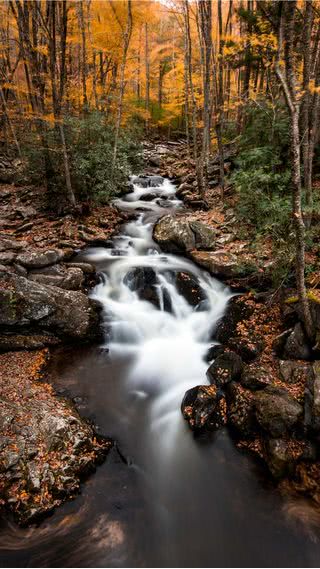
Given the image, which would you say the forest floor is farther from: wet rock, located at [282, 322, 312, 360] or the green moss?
the green moss

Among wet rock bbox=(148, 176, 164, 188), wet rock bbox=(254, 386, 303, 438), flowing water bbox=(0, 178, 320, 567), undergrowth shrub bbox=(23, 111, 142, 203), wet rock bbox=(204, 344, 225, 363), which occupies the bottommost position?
flowing water bbox=(0, 178, 320, 567)

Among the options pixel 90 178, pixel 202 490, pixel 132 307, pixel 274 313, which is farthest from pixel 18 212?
pixel 202 490

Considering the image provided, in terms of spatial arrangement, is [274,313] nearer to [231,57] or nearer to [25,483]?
[25,483]

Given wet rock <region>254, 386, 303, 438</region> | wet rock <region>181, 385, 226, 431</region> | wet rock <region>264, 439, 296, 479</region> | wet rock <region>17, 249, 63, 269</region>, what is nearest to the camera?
wet rock <region>264, 439, 296, 479</region>

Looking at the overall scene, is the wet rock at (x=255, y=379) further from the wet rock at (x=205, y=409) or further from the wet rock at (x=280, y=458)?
the wet rock at (x=280, y=458)

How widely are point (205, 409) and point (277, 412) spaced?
1.23 metres

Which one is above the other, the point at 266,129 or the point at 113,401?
the point at 266,129

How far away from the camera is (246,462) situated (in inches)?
198

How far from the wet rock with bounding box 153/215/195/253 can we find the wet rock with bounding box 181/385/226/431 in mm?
5252

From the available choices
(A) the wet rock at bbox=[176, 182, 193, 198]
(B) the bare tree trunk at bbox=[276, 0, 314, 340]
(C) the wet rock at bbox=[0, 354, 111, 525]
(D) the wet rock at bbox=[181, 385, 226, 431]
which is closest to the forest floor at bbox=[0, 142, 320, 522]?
(C) the wet rock at bbox=[0, 354, 111, 525]

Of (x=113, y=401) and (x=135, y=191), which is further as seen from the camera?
(x=135, y=191)

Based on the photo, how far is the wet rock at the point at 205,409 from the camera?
5.48 metres

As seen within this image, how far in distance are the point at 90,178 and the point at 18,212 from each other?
2.95 metres

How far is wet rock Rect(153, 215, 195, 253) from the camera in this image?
32.9ft
